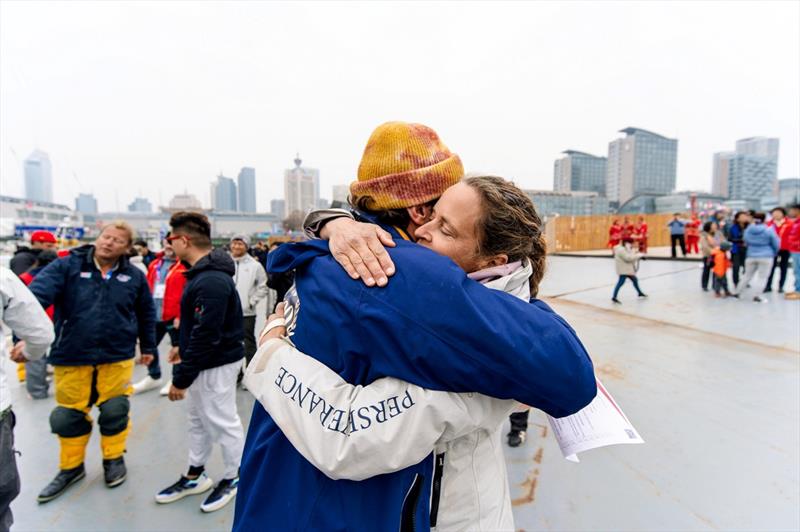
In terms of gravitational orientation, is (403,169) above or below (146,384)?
above

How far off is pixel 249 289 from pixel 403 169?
393 centimetres

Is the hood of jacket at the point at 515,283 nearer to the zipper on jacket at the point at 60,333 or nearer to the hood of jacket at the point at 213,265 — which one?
the hood of jacket at the point at 213,265

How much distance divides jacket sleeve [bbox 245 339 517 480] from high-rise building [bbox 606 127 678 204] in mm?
104139

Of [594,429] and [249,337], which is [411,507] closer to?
[594,429]

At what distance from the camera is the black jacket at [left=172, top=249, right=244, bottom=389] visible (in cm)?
244

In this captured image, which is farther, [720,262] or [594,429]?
[720,262]

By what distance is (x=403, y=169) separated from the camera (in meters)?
1.04

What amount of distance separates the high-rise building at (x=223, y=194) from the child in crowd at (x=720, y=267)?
13524 cm

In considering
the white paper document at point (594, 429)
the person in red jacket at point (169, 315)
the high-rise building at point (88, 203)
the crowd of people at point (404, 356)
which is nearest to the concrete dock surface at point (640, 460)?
the person in red jacket at point (169, 315)

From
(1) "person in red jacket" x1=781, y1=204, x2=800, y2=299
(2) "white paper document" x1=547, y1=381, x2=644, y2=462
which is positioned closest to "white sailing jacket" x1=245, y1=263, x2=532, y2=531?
(2) "white paper document" x1=547, y1=381, x2=644, y2=462

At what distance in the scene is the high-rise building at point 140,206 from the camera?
513 feet

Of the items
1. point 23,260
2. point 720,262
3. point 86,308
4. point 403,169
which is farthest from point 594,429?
point 720,262

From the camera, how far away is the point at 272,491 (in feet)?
2.90

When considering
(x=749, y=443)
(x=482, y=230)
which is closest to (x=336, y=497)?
(x=482, y=230)
